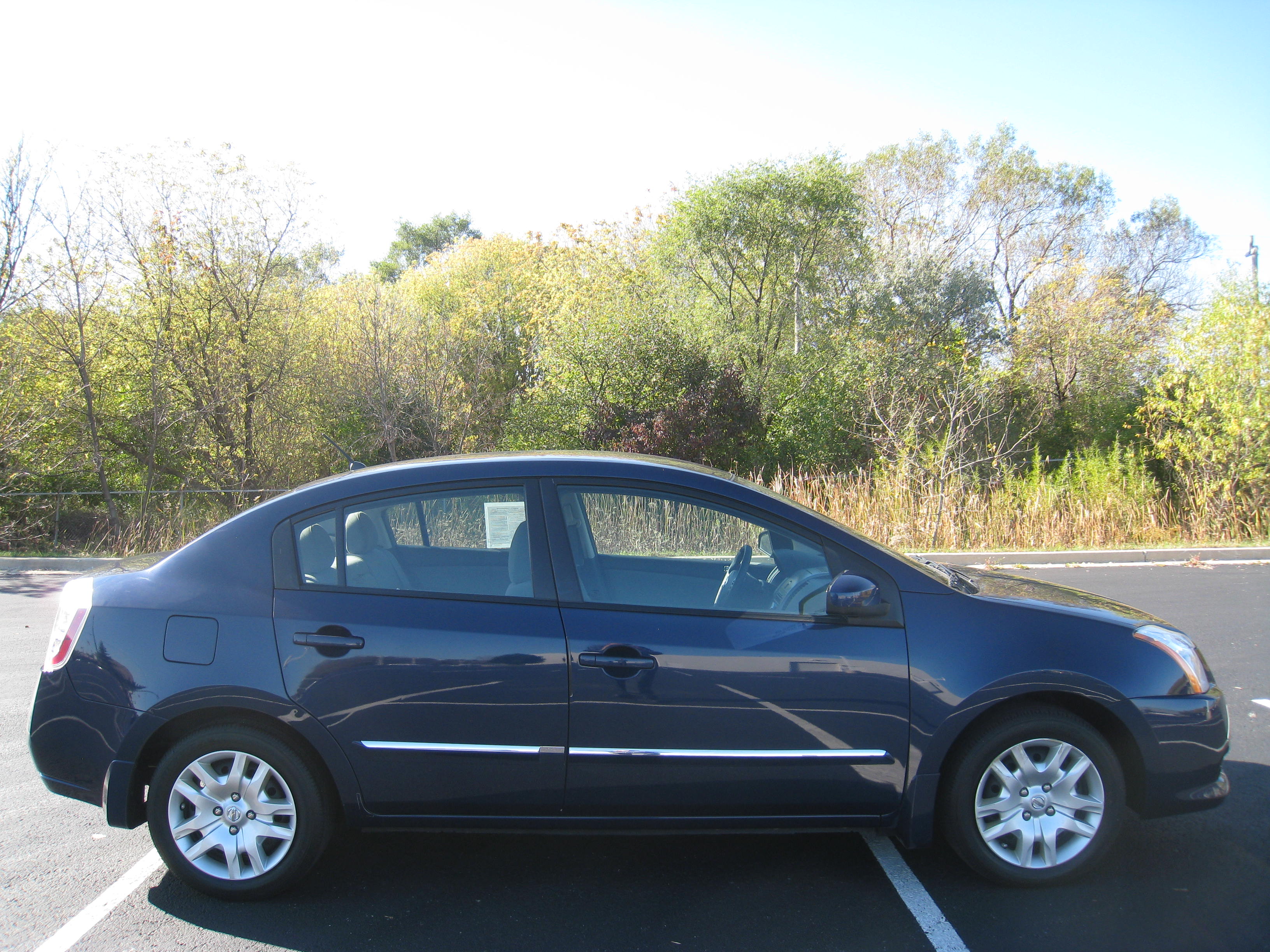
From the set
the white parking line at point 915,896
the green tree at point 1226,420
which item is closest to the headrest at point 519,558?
the white parking line at point 915,896

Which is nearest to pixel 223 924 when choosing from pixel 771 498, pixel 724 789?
pixel 724 789

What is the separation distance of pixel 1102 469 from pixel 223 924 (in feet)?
46.3

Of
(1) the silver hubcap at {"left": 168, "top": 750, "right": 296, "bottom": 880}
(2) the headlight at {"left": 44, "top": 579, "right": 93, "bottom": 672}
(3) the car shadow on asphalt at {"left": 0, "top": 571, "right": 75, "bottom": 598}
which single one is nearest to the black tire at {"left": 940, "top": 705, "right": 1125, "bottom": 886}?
(1) the silver hubcap at {"left": 168, "top": 750, "right": 296, "bottom": 880}

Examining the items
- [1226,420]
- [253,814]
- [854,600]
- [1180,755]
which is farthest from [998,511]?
[253,814]

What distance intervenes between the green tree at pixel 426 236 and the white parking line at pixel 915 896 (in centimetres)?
5516

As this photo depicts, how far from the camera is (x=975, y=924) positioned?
2965 mm

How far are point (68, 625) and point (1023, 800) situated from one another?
11.8 feet

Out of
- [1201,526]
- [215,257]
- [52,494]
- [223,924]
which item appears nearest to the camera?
[223,924]

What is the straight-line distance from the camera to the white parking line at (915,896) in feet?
9.40

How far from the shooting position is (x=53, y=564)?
12.4 metres

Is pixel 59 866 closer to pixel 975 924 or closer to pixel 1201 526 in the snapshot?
pixel 975 924

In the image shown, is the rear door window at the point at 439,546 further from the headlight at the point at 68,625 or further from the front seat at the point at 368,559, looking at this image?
the headlight at the point at 68,625

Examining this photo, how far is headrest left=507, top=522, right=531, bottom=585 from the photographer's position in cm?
321

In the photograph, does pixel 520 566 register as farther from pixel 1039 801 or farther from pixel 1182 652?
pixel 1182 652
